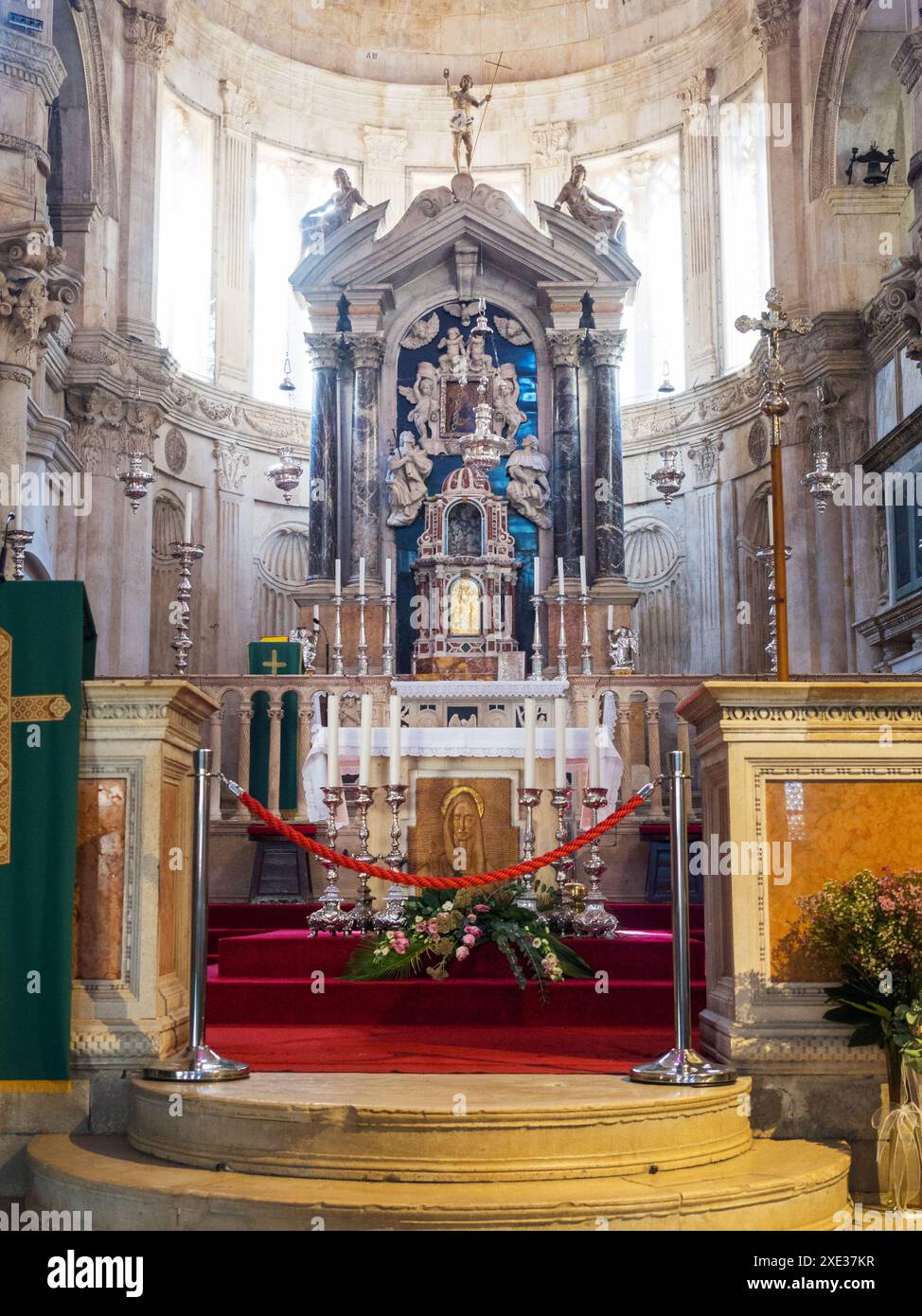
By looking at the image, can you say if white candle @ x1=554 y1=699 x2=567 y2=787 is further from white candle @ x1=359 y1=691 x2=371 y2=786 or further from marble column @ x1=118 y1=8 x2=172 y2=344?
marble column @ x1=118 y1=8 x2=172 y2=344

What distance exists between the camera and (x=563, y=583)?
554 inches

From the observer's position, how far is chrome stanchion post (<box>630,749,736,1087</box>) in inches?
198

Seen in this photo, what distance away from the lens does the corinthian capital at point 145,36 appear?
17.1 meters

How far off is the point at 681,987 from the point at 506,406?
10984mm

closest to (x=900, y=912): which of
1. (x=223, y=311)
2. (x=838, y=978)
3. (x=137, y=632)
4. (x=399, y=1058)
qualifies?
(x=838, y=978)

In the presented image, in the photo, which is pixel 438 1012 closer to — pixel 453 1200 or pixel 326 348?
pixel 453 1200

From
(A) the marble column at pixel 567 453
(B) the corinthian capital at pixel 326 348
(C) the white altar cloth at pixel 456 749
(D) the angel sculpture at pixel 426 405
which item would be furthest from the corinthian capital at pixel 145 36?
(C) the white altar cloth at pixel 456 749

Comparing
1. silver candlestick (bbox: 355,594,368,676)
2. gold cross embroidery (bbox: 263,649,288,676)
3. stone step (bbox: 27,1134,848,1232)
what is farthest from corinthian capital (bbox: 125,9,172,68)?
stone step (bbox: 27,1134,848,1232)

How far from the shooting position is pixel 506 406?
15.5 m

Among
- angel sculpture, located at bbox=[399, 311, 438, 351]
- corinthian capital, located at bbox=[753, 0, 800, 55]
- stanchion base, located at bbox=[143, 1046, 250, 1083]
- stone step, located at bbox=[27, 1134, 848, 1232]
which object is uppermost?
corinthian capital, located at bbox=[753, 0, 800, 55]

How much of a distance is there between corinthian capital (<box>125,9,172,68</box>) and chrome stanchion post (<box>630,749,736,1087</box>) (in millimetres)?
14636

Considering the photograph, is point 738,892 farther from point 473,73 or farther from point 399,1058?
point 473,73
